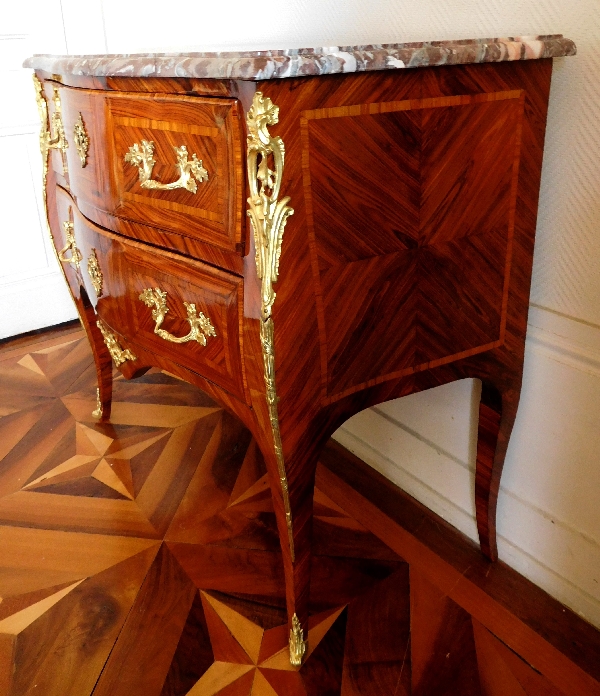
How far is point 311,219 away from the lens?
637mm

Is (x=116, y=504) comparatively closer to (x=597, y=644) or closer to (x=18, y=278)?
(x=597, y=644)

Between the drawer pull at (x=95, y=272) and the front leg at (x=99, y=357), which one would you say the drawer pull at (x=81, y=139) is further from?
the front leg at (x=99, y=357)

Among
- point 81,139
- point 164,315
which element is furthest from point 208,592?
point 81,139

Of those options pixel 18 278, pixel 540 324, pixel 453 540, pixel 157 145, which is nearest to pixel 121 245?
pixel 157 145

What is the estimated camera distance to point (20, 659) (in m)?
0.91

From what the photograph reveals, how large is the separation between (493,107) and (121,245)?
0.52 metres

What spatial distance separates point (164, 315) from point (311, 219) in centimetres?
29

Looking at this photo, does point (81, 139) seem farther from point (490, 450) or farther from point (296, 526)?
point (490, 450)

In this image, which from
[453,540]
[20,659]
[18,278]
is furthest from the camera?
[18,278]

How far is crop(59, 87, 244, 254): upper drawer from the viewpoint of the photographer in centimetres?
64

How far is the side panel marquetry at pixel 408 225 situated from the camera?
65cm

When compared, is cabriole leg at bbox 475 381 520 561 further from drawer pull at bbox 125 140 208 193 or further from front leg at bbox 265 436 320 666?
drawer pull at bbox 125 140 208 193

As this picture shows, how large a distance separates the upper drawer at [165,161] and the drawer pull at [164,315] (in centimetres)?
10

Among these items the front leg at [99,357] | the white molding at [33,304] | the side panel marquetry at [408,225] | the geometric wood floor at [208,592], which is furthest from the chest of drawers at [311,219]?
the white molding at [33,304]
